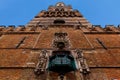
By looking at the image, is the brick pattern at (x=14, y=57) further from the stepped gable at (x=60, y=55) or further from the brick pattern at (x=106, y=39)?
the brick pattern at (x=106, y=39)

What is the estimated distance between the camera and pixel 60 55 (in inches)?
446

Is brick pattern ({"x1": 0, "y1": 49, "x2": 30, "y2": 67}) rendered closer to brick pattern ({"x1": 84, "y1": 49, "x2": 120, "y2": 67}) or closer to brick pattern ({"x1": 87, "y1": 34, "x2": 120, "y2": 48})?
brick pattern ({"x1": 84, "y1": 49, "x2": 120, "y2": 67})

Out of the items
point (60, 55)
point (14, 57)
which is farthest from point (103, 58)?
point (14, 57)

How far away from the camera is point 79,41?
49.1 feet

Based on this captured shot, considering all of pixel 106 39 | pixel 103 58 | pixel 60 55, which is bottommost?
pixel 103 58

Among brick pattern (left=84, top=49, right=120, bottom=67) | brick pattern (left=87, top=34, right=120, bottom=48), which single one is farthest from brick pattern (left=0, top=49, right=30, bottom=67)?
brick pattern (left=87, top=34, right=120, bottom=48)

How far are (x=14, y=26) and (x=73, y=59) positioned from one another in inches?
413

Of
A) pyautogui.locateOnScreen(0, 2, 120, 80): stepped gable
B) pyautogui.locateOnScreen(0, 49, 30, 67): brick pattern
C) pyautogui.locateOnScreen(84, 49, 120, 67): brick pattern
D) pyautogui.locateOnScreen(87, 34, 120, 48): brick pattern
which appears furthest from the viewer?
pyautogui.locateOnScreen(87, 34, 120, 48): brick pattern

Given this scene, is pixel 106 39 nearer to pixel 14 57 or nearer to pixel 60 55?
pixel 60 55

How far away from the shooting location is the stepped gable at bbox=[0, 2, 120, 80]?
9.94m

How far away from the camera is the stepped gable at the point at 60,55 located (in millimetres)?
9938

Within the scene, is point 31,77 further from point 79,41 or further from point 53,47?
point 79,41

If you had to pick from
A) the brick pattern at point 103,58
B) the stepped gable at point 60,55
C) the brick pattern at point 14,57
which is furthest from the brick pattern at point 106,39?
the brick pattern at point 14,57

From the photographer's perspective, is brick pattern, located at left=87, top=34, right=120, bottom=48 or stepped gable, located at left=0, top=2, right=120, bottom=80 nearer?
stepped gable, located at left=0, top=2, right=120, bottom=80
